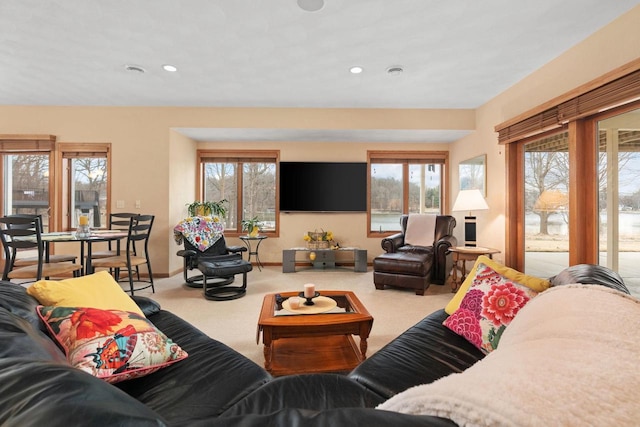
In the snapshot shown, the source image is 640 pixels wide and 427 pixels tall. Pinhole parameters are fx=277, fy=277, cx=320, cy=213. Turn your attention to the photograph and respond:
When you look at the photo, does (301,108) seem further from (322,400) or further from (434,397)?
(434,397)

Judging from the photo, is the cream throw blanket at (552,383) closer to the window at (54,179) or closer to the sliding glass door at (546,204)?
the sliding glass door at (546,204)

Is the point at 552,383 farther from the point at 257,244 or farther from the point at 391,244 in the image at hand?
the point at 257,244

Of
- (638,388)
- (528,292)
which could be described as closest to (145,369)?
(638,388)

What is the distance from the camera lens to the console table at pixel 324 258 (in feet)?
15.7

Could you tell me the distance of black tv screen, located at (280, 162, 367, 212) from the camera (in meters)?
5.21

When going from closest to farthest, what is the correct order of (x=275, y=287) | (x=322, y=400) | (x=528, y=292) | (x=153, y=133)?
1. (x=322, y=400)
2. (x=528, y=292)
3. (x=275, y=287)
4. (x=153, y=133)

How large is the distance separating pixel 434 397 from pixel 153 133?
5.01 m

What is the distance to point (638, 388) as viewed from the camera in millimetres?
345

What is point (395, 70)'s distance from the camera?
317 cm

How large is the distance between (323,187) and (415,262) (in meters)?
2.31

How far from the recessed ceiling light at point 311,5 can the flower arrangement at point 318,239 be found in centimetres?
352

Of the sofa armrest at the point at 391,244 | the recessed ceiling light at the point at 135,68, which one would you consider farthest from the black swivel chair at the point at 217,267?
the recessed ceiling light at the point at 135,68

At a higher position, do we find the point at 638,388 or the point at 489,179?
the point at 489,179

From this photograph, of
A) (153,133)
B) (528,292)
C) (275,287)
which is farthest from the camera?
(153,133)
